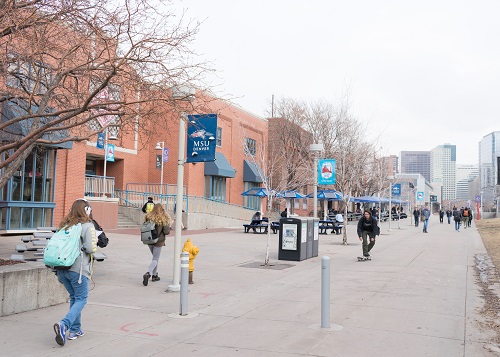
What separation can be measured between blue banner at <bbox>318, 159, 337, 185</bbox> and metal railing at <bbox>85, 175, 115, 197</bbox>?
39.6ft

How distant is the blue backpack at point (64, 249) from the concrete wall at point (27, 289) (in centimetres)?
197

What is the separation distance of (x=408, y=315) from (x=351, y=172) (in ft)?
55.4

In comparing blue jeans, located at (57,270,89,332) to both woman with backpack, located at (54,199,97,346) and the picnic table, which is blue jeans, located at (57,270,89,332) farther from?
the picnic table

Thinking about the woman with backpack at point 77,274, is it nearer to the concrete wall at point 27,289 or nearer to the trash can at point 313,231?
the concrete wall at point 27,289

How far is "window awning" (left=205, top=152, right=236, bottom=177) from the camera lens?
35.5 metres

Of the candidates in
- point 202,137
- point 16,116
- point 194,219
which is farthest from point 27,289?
point 194,219

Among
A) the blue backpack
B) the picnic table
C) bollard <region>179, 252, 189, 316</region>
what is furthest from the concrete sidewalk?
the picnic table

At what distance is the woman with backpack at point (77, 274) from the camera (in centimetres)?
584

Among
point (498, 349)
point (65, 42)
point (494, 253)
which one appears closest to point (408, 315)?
point (498, 349)

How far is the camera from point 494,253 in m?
18.5

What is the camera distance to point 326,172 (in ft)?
64.3

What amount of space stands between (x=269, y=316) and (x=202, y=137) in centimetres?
387

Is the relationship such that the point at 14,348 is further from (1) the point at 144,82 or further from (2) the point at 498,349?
(2) the point at 498,349

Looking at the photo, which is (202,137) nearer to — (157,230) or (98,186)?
(157,230)
